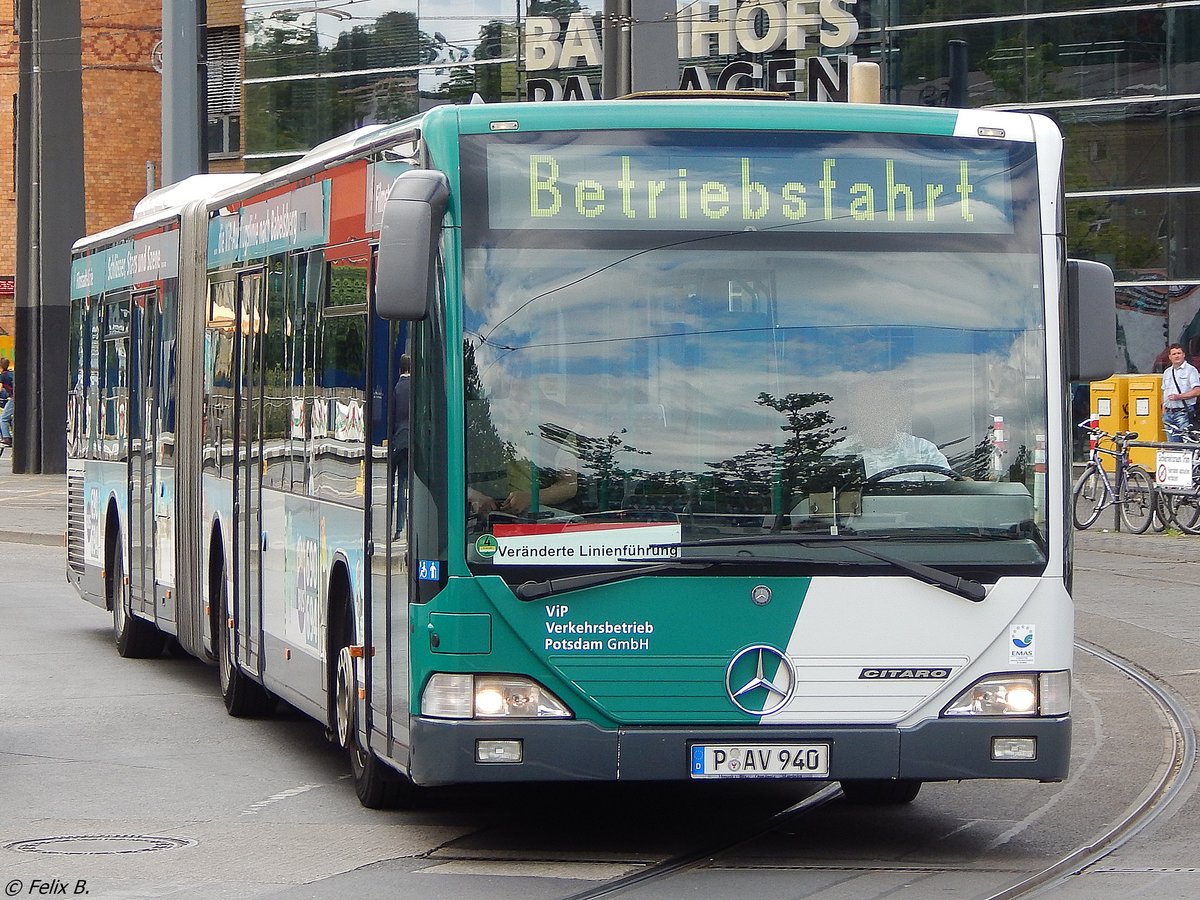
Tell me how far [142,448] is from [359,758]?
5665mm

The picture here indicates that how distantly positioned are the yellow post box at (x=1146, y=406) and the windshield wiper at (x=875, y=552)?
19838 mm

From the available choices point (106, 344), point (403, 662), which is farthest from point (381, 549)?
point (106, 344)

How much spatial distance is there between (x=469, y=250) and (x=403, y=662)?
1.45 metres

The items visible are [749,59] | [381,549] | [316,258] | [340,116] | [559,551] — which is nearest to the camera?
[559,551]

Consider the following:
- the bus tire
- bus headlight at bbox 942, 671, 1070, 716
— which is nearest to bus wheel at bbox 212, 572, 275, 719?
the bus tire

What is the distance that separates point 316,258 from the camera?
9359 mm

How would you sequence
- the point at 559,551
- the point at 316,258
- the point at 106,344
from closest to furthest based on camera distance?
the point at 559,551
the point at 316,258
the point at 106,344

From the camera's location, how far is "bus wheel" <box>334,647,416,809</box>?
8.55 metres

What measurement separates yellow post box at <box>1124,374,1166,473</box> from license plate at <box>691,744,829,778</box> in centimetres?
2003

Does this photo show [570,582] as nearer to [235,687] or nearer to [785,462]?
[785,462]

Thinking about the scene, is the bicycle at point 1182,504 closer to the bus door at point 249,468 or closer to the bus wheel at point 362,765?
the bus door at point 249,468

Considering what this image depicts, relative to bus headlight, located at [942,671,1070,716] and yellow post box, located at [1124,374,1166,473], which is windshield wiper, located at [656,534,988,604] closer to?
bus headlight, located at [942,671,1070,716]

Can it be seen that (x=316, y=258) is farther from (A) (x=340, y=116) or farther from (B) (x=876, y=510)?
(A) (x=340, y=116)

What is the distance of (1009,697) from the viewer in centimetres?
748
